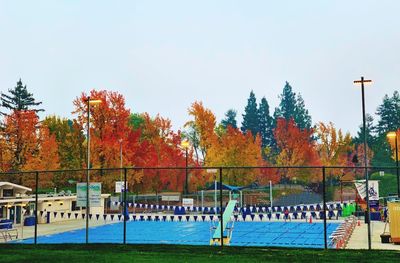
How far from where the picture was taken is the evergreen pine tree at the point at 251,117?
137 metres

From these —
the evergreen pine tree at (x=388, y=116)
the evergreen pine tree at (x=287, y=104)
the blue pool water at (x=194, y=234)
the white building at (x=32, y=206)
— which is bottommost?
the blue pool water at (x=194, y=234)

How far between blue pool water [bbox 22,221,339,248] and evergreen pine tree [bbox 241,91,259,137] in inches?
3775

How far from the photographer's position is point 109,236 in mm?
32750

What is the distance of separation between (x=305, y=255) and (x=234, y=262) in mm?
2749

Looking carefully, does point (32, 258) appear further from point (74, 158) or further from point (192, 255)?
point (74, 158)

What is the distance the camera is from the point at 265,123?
456 ft

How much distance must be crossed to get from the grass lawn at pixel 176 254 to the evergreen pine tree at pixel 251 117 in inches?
4726

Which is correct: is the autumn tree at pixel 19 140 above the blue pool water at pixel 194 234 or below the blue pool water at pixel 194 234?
above

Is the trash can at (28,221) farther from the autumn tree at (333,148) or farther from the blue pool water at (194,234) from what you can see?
the autumn tree at (333,148)

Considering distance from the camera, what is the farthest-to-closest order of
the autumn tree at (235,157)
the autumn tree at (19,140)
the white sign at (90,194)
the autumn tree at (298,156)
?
1. the autumn tree at (298,156)
2. the autumn tree at (235,157)
3. the autumn tree at (19,140)
4. the white sign at (90,194)

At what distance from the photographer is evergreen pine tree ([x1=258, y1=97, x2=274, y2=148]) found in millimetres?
136875

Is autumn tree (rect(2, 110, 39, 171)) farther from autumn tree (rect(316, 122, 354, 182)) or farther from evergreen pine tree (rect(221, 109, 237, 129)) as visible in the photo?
evergreen pine tree (rect(221, 109, 237, 129))

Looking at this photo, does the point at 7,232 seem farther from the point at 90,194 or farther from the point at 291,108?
the point at 291,108

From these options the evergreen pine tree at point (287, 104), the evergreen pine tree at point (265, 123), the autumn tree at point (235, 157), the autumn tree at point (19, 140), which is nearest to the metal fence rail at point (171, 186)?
the autumn tree at point (235, 157)
